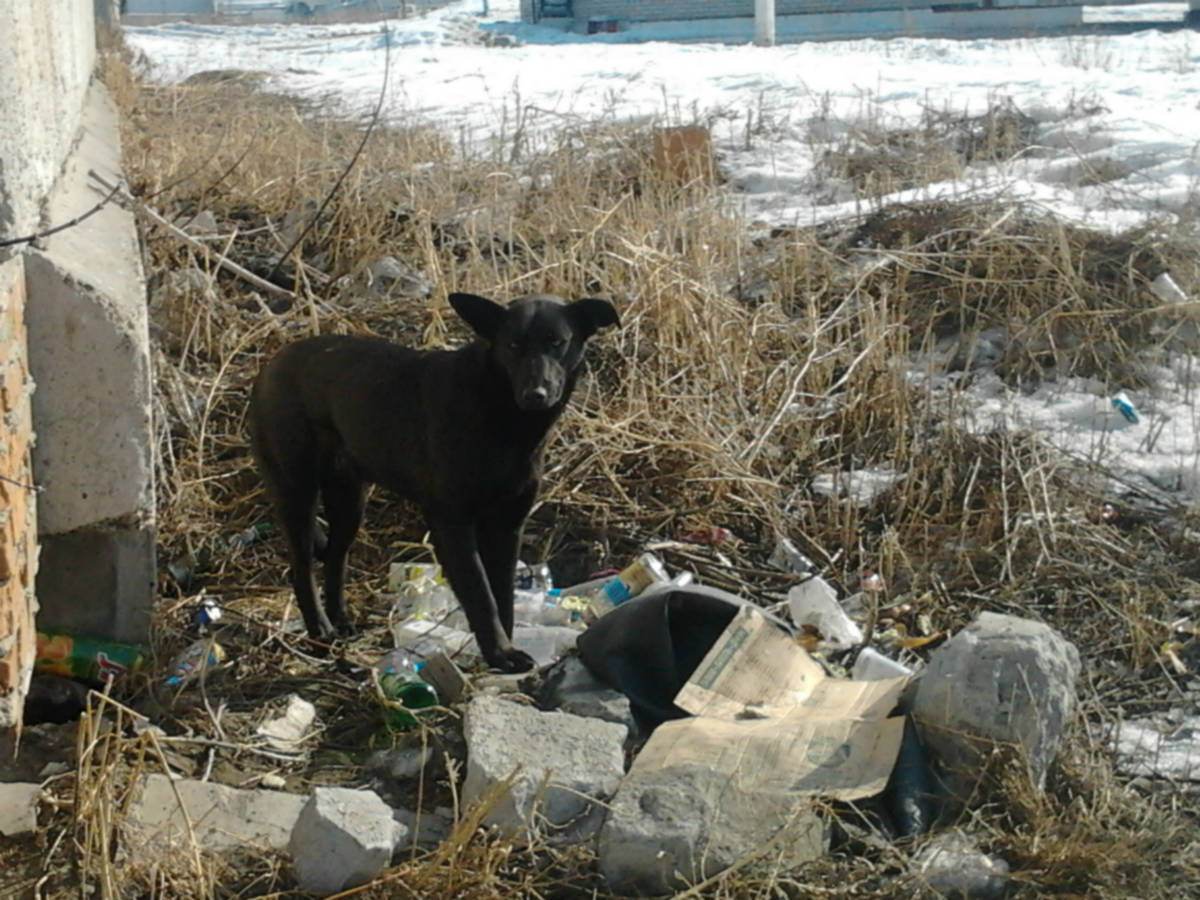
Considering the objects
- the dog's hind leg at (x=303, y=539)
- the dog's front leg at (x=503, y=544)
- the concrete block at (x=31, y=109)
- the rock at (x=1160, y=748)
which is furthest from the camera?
the dog's hind leg at (x=303, y=539)

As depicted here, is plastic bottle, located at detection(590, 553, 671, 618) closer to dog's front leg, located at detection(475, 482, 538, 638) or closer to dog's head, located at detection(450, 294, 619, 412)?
dog's front leg, located at detection(475, 482, 538, 638)

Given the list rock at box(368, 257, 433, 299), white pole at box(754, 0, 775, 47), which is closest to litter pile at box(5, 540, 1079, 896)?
rock at box(368, 257, 433, 299)

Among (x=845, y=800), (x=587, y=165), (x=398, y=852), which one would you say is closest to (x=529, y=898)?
(x=398, y=852)

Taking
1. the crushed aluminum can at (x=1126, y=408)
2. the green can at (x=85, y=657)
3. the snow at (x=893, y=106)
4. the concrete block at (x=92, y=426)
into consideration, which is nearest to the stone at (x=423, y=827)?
the green can at (x=85, y=657)

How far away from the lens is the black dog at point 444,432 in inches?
164

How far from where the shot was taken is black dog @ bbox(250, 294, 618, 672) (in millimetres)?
4176

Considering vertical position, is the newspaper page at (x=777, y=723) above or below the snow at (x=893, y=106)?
below

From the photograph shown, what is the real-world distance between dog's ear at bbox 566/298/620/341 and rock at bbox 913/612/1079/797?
4.52 ft

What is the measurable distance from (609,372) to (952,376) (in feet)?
5.29

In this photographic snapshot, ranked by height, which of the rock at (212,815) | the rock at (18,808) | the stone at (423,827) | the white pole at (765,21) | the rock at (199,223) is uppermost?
the white pole at (765,21)

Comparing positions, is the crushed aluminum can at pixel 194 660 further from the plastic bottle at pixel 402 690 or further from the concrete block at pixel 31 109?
the concrete block at pixel 31 109

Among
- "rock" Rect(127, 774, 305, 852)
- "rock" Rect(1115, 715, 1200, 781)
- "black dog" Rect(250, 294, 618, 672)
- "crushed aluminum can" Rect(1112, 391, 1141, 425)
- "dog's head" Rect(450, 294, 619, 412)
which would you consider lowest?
"rock" Rect(1115, 715, 1200, 781)

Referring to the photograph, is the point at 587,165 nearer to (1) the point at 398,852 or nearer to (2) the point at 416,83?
(1) the point at 398,852

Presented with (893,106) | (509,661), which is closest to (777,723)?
(509,661)
